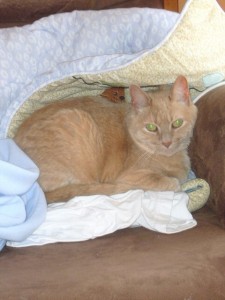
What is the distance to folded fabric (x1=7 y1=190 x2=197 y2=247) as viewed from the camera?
130cm

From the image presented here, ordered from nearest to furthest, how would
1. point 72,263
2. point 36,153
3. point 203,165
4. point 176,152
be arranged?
point 72,263 → point 203,165 → point 36,153 → point 176,152

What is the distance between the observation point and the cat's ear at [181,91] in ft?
5.10

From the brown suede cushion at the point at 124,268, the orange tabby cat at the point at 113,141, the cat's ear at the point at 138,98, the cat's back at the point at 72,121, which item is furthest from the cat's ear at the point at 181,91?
the brown suede cushion at the point at 124,268

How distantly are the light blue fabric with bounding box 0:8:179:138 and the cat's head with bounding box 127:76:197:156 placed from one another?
7.9 inches

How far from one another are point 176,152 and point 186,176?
4.2 inches

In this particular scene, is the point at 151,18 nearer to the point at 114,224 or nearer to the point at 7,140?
the point at 7,140

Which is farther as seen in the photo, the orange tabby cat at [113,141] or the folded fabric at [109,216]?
the orange tabby cat at [113,141]

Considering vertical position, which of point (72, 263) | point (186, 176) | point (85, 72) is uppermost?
point (85, 72)

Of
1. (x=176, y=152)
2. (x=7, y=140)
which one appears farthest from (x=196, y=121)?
(x=7, y=140)

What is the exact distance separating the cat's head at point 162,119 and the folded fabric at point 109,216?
0.30 meters

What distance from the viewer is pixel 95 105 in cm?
177

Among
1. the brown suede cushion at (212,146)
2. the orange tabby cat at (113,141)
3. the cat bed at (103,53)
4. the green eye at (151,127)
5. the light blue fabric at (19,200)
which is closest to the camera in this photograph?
the light blue fabric at (19,200)

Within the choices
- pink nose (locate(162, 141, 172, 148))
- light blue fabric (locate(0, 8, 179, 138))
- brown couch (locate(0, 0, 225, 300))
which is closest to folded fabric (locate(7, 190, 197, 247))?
brown couch (locate(0, 0, 225, 300))

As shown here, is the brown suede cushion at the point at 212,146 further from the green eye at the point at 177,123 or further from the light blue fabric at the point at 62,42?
the light blue fabric at the point at 62,42
